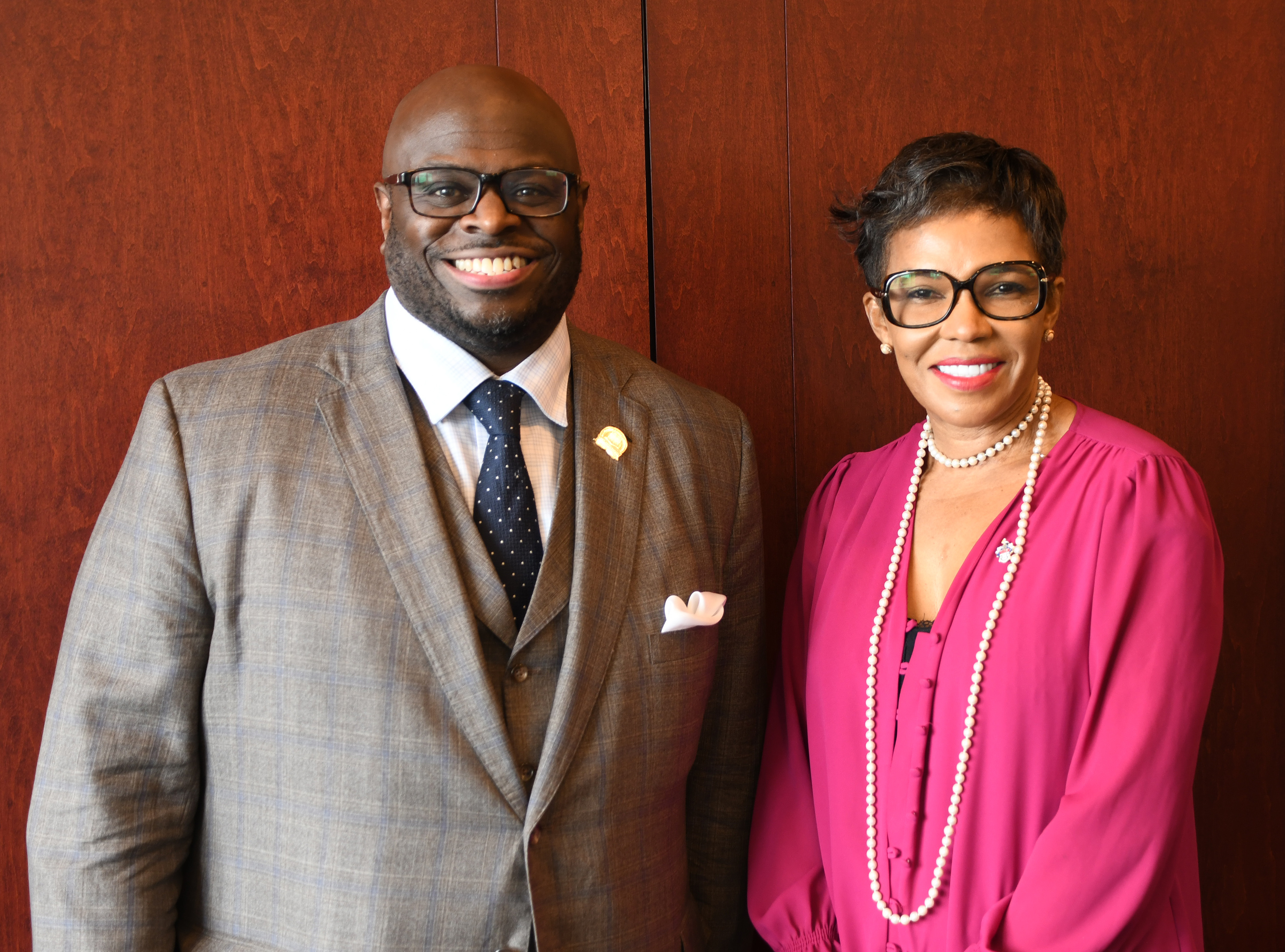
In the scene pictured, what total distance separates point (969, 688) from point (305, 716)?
2.96 ft

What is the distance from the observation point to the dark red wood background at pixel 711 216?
1846 millimetres

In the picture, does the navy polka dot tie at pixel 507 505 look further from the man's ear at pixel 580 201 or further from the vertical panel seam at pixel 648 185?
the vertical panel seam at pixel 648 185

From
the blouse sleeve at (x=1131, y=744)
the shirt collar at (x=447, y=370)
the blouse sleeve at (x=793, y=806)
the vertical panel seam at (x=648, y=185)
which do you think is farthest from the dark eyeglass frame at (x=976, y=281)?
the vertical panel seam at (x=648, y=185)

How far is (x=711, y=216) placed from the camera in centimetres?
216

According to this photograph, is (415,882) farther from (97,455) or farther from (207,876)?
(97,455)

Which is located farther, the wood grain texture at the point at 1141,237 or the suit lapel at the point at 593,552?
the wood grain texture at the point at 1141,237

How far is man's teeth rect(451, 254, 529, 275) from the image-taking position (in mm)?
1497

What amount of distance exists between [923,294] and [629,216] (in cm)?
70

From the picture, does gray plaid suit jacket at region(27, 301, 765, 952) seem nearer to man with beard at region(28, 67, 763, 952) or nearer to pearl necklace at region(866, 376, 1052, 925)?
man with beard at region(28, 67, 763, 952)

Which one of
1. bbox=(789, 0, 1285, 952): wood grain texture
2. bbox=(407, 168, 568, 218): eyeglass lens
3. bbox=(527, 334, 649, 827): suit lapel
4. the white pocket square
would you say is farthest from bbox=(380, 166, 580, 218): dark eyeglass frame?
bbox=(789, 0, 1285, 952): wood grain texture

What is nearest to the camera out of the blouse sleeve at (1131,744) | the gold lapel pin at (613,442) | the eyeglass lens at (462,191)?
the blouse sleeve at (1131,744)

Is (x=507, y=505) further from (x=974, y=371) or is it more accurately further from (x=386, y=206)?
(x=974, y=371)

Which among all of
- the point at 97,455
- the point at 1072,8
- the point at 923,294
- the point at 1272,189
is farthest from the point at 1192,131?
the point at 97,455

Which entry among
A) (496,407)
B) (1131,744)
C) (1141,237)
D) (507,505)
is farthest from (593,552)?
(1141,237)
